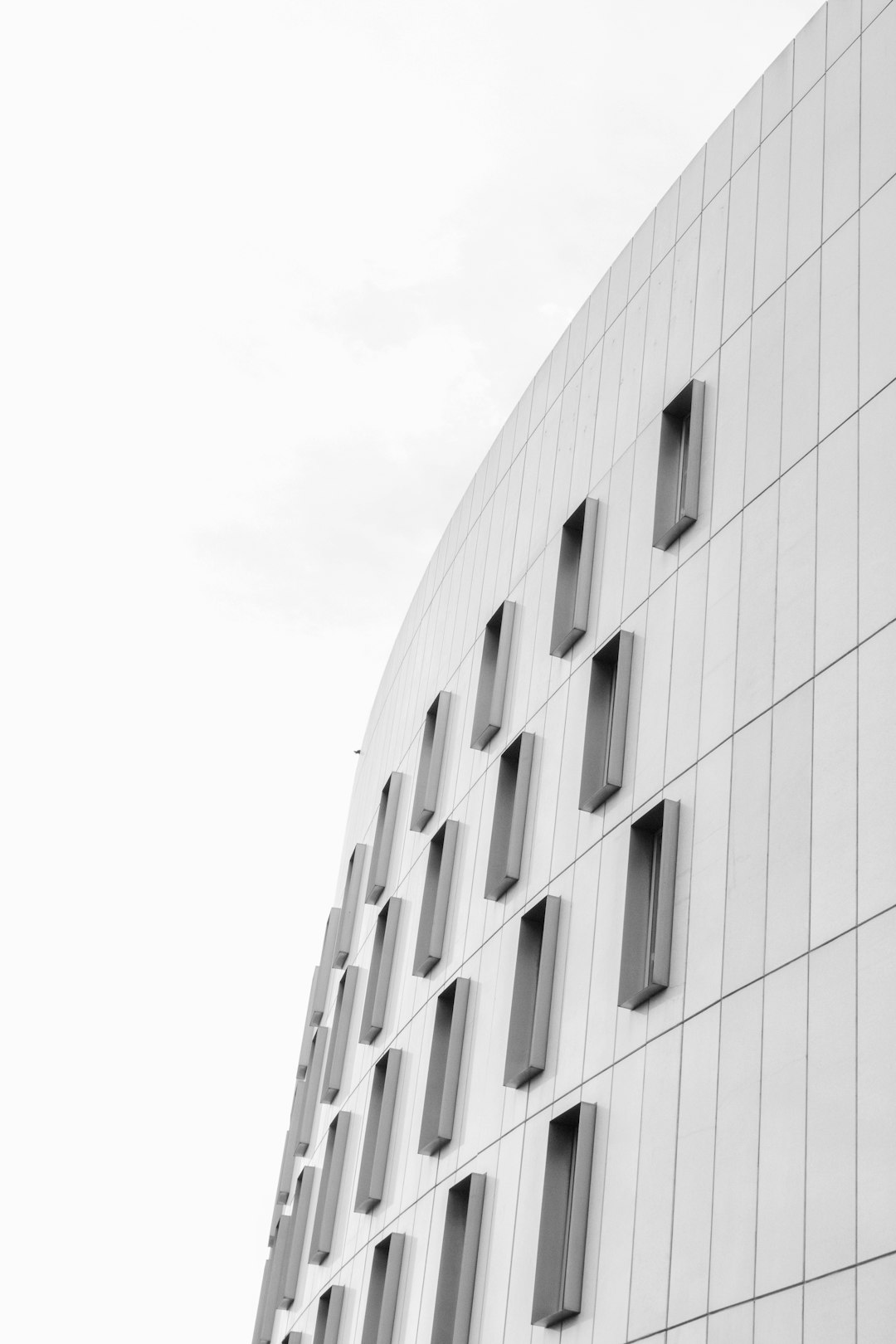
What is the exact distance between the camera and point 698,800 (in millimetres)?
17609

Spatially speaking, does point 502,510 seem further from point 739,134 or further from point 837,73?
point 837,73

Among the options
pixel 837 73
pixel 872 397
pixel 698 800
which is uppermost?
pixel 837 73

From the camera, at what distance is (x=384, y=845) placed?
3139cm

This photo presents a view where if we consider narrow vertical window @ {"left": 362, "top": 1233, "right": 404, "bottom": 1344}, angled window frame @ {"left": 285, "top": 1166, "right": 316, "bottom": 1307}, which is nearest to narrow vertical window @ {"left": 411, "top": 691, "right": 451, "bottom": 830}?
narrow vertical window @ {"left": 362, "top": 1233, "right": 404, "bottom": 1344}

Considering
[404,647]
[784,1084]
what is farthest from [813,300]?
[404,647]

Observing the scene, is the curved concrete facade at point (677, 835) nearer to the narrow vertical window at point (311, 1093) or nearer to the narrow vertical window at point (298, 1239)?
the narrow vertical window at point (298, 1239)

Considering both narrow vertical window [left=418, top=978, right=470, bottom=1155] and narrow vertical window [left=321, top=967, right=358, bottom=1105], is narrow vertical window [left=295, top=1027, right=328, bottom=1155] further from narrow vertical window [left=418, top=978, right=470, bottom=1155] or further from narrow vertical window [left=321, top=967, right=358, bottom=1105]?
narrow vertical window [left=418, top=978, right=470, bottom=1155]

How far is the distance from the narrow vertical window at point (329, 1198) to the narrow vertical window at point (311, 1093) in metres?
4.33

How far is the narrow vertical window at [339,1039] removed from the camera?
31156 mm

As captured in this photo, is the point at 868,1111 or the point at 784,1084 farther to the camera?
the point at 784,1084

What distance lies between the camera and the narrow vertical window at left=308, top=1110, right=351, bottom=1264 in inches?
1105

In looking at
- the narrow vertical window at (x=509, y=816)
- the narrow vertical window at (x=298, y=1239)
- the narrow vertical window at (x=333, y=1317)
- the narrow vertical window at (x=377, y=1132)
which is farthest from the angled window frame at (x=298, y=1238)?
the narrow vertical window at (x=509, y=816)

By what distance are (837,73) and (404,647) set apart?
59.2 ft

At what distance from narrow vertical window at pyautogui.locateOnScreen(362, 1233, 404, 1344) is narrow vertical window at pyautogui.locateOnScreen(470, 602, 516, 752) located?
779 centimetres
